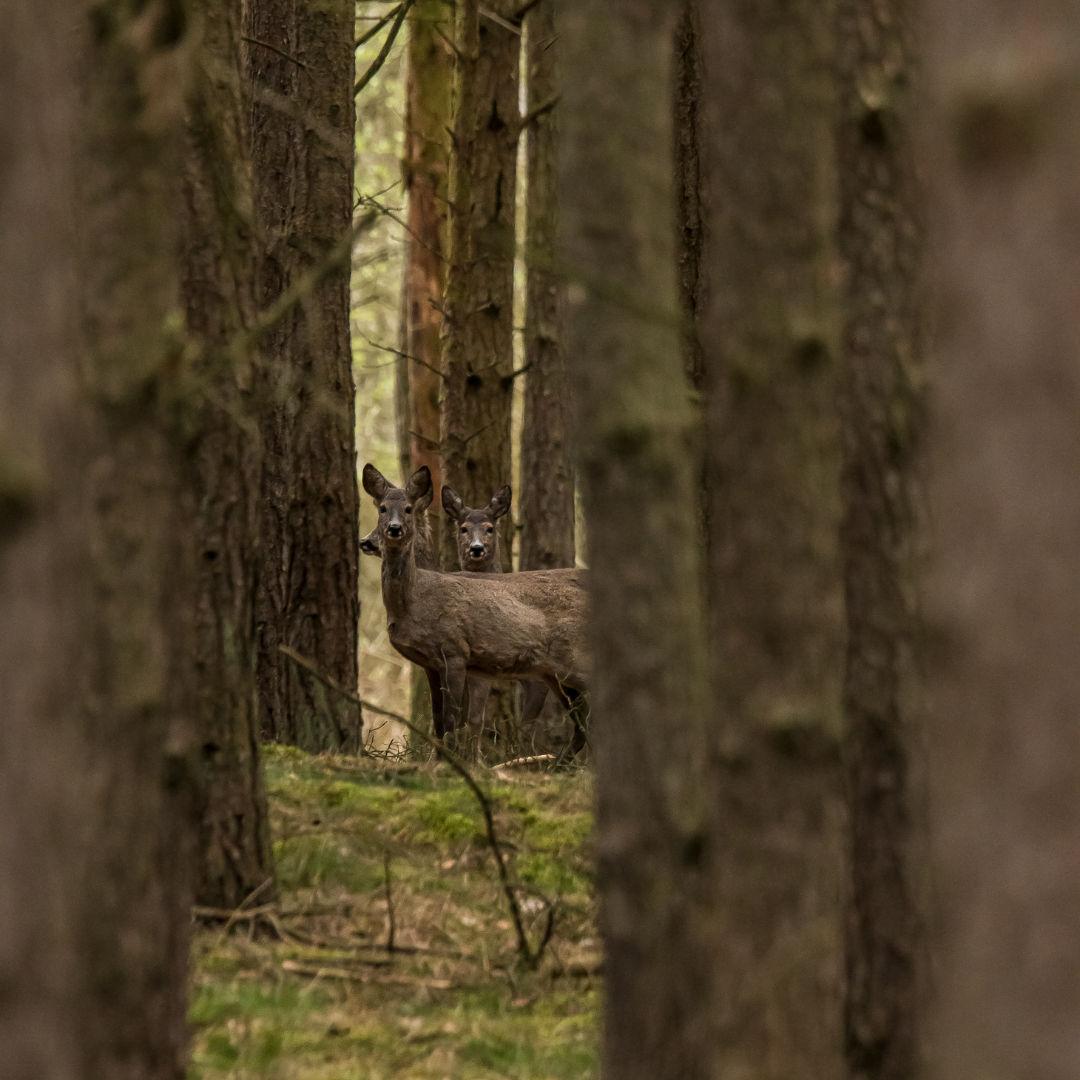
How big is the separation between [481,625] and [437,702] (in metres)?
0.76

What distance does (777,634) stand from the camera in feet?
14.4

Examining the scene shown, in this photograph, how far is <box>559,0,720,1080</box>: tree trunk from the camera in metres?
4.50

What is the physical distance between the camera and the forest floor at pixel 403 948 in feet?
18.9

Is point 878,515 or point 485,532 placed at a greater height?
point 485,532

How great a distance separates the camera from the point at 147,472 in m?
4.28

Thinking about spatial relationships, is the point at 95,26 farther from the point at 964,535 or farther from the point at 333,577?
the point at 333,577

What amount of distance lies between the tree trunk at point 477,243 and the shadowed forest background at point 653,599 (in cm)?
852

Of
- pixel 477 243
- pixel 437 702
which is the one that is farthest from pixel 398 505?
pixel 477 243

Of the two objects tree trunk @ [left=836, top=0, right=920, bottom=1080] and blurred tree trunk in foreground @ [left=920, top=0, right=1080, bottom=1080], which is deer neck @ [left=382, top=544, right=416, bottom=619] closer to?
tree trunk @ [left=836, top=0, right=920, bottom=1080]

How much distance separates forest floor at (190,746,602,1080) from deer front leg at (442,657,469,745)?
18.0 ft

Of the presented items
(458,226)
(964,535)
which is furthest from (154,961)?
(458,226)

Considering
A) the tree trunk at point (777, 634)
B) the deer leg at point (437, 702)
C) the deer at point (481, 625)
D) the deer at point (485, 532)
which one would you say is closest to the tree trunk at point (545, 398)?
the deer at point (485, 532)

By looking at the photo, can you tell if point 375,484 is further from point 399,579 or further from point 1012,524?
point 1012,524

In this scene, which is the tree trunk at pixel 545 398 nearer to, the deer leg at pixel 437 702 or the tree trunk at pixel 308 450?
the deer leg at pixel 437 702
